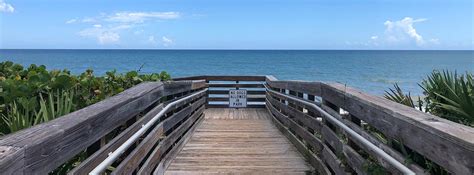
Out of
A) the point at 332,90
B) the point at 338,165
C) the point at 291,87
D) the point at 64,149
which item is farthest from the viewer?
the point at 291,87

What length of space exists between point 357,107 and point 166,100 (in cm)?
287

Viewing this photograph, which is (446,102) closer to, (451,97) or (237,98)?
(451,97)

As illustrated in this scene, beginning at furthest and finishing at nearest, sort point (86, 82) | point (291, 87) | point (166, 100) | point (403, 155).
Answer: point (291, 87), point (166, 100), point (86, 82), point (403, 155)

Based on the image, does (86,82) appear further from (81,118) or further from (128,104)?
(81,118)

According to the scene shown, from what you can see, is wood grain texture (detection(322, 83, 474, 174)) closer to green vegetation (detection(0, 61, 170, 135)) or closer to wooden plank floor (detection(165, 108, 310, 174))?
wooden plank floor (detection(165, 108, 310, 174))

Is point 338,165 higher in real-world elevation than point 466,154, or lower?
lower

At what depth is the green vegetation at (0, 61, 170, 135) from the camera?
127 inches

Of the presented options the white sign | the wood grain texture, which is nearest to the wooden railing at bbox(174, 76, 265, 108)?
the white sign

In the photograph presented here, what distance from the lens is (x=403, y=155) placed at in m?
2.61

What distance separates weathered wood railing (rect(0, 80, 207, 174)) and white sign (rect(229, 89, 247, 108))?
685 centimetres

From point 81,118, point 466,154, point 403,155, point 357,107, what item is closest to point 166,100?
point 357,107

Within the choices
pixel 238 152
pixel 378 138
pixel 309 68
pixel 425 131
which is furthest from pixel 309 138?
pixel 309 68

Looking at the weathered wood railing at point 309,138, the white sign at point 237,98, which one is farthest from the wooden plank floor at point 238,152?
the white sign at point 237,98

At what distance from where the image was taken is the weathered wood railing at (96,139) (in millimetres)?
1767
